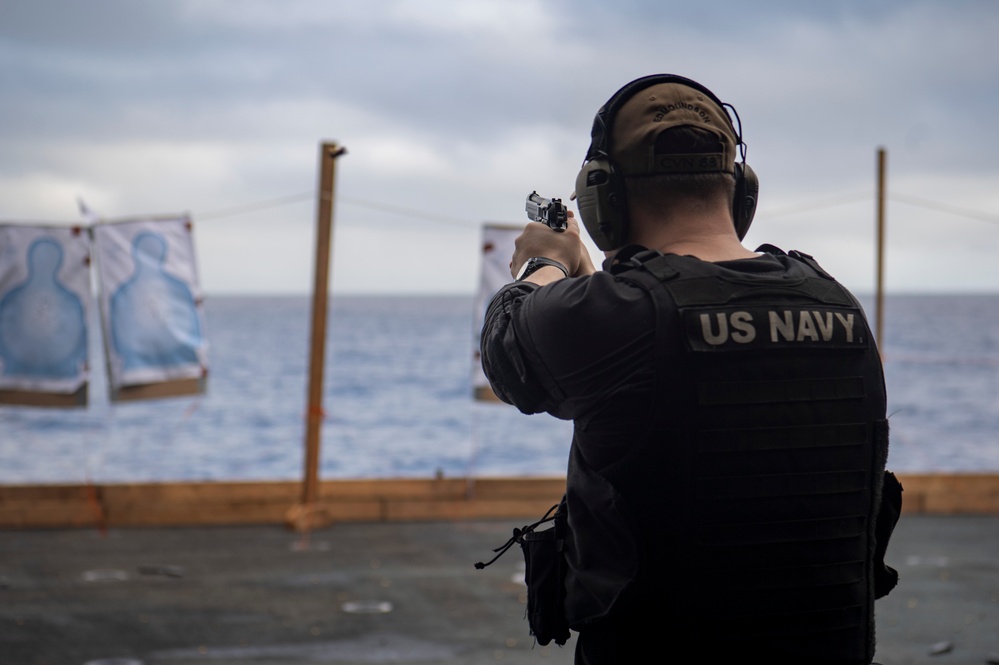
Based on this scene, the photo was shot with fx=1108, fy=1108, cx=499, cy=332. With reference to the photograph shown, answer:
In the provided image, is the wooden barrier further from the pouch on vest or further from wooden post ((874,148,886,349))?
the pouch on vest

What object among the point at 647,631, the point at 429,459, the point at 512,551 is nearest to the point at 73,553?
the point at 512,551

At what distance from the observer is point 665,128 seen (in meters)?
1.79

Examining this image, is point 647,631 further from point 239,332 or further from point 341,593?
point 239,332

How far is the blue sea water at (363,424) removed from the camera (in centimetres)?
2498

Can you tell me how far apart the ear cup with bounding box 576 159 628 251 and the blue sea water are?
1221 centimetres

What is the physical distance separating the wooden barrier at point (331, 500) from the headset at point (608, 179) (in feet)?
20.3

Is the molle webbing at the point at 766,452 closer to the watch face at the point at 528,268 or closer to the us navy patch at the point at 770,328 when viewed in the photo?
the us navy patch at the point at 770,328

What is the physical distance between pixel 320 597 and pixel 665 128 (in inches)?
182

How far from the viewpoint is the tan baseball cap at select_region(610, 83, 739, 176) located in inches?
70.6

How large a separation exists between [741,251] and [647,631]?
629mm

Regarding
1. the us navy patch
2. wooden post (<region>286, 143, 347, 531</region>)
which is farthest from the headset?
wooden post (<region>286, 143, 347, 531</region>)

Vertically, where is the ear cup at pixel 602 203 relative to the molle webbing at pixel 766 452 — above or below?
above

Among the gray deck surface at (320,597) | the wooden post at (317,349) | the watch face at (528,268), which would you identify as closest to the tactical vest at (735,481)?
the watch face at (528,268)

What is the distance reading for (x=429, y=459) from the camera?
2594 centimetres
